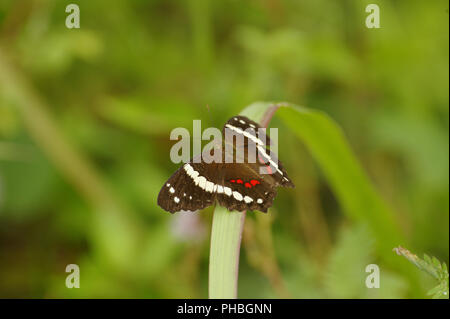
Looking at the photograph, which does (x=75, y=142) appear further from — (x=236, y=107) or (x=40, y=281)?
(x=236, y=107)

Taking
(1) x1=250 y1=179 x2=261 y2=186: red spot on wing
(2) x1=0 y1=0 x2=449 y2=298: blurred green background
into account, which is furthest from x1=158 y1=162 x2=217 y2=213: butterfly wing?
(2) x1=0 y1=0 x2=449 y2=298: blurred green background

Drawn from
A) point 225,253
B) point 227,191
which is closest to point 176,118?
point 227,191

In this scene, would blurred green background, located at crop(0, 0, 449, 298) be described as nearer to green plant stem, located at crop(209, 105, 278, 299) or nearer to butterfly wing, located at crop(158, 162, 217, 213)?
butterfly wing, located at crop(158, 162, 217, 213)

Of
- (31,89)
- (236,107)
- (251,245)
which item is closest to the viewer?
(251,245)

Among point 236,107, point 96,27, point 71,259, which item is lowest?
point 71,259

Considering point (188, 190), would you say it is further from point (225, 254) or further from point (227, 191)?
point (225, 254)

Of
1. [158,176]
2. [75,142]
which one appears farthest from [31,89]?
[158,176]

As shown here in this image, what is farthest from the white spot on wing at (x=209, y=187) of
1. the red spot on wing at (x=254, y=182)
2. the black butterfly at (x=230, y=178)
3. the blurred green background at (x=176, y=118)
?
the blurred green background at (x=176, y=118)

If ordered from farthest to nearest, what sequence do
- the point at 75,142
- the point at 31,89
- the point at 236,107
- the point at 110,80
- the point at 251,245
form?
the point at 110,80, the point at 75,142, the point at 31,89, the point at 236,107, the point at 251,245
